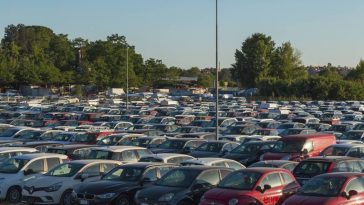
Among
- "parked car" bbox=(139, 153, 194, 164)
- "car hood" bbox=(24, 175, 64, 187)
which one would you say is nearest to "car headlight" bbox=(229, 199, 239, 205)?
"car hood" bbox=(24, 175, 64, 187)

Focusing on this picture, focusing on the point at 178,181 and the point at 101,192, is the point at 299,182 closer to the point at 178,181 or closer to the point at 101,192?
the point at 178,181

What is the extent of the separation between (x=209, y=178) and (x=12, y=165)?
6.67 meters

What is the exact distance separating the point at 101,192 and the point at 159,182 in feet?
4.58

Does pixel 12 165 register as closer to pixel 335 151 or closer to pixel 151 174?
pixel 151 174

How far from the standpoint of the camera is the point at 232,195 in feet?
42.5

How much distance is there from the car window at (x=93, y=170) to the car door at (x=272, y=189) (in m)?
5.50

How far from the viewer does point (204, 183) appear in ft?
47.5

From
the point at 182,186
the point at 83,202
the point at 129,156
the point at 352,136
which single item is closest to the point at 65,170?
the point at 83,202

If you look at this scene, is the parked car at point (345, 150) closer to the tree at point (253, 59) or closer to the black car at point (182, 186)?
the black car at point (182, 186)

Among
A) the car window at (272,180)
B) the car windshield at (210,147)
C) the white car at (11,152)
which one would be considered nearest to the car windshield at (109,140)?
the car windshield at (210,147)

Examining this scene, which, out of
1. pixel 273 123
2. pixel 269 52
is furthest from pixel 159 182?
pixel 269 52

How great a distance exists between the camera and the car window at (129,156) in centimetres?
2031

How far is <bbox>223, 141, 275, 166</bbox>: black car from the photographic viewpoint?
22.6 meters

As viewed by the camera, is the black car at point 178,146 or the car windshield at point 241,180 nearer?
the car windshield at point 241,180
